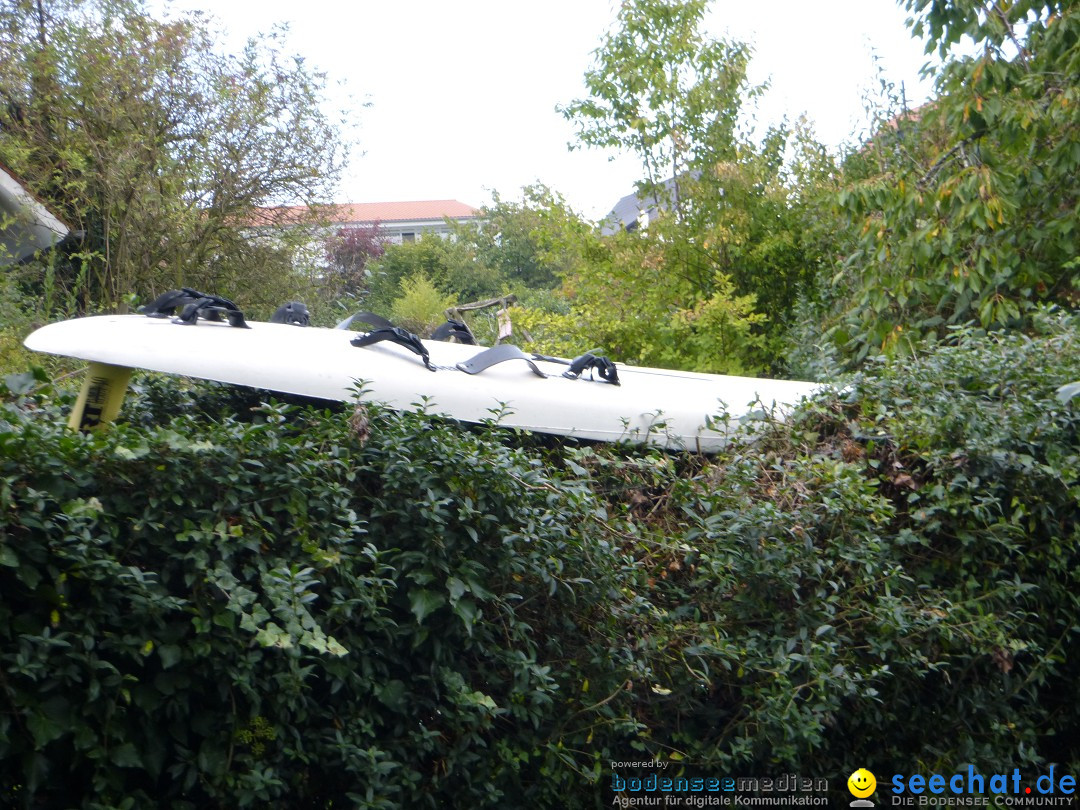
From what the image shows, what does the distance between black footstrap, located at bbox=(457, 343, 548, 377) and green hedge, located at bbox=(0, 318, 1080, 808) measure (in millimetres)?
290

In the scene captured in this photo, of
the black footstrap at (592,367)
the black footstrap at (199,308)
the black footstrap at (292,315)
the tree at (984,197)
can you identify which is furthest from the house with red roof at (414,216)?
the black footstrap at (592,367)

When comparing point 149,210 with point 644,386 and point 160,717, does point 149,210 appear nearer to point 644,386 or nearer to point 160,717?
point 644,386

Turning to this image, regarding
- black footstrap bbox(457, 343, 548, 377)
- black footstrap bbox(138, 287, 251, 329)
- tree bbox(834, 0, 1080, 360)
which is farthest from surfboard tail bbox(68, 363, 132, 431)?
tree bbox(834, 0, 1080, 360)

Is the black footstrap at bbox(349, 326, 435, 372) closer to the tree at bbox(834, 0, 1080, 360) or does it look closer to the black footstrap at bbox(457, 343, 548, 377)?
the black footstrap at bbox(457, 343, 548, 377)

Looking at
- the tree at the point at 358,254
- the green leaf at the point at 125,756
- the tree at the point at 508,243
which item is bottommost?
the green leaf at the point at 125,756

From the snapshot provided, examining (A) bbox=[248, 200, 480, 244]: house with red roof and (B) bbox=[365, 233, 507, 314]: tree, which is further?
(A) bbox=[248, 200, 480, 244]: house with red roof

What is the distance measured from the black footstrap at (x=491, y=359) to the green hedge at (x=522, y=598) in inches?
11.4

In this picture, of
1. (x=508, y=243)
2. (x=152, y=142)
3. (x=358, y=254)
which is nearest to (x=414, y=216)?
(x=508, y=243)

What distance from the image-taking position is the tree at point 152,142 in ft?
42.4

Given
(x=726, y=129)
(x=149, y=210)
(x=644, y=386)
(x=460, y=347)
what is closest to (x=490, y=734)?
(x=644, y=386)

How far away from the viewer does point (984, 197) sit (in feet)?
20.5

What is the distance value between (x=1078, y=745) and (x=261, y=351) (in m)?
3.61

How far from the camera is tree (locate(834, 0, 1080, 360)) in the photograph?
6.44 meters

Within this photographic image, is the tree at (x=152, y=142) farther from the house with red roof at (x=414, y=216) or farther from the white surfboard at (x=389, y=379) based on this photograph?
the house with red roof at (x=414, y=216)
